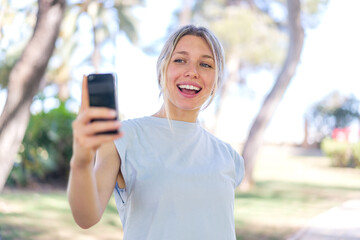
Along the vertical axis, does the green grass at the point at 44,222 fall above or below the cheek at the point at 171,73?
below

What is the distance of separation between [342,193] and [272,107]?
2516 millimetres

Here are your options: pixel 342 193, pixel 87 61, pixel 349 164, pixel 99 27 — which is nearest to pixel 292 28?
pixel 342 193

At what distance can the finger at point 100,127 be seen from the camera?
1.07 m

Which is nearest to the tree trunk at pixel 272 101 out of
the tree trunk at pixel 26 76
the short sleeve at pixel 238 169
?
the tree trunk at pixel 26 76

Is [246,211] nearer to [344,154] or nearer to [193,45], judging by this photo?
[193,45]

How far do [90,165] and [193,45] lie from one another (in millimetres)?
853

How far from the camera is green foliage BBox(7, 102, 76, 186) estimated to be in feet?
33.7

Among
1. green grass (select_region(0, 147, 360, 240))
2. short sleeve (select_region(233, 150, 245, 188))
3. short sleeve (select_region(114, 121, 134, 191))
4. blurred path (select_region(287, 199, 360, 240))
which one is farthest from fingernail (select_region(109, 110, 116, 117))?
blurred path (select_region(287, 199, 360, 240))

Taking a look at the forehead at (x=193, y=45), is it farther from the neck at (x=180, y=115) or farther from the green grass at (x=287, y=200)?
the green grass at (x=287, y=200)

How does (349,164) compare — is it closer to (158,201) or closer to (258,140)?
(258,140)

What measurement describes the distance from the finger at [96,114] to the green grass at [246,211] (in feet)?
15.6

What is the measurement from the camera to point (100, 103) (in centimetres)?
113

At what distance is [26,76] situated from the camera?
180 inches

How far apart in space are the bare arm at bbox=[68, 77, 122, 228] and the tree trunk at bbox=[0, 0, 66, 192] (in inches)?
130
